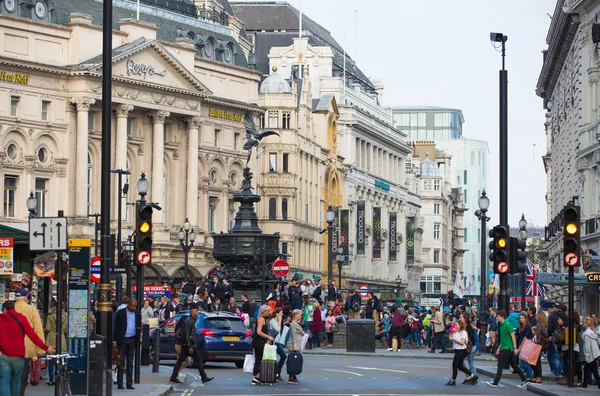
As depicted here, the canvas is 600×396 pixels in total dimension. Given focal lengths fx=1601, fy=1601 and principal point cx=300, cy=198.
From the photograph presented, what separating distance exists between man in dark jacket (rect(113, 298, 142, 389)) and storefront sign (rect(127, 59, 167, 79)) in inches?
2316

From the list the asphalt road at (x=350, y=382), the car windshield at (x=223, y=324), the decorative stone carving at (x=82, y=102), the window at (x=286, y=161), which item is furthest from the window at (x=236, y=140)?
the car windshield at (x=223, y=324)

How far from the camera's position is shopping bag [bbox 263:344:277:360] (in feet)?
116

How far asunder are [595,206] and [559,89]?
1141 inches

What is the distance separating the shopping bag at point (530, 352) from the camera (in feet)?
117

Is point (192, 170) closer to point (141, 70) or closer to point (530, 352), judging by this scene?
point (141, 70)

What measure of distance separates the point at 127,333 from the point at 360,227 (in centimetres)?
10106

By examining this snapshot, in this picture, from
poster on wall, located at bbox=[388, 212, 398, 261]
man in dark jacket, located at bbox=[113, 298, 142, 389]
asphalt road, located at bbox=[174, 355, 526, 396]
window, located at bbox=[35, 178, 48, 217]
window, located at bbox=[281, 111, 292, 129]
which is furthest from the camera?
poster on wall, located at bbox=[388, 212, 398, 261]

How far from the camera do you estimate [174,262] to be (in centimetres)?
9456

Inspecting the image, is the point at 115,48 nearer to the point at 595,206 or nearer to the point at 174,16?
the point at 174,16

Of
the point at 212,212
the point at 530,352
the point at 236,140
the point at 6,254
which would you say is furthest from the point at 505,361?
the point at 236,140

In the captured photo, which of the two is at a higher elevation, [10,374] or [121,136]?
[121,136]

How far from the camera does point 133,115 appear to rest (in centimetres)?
9469

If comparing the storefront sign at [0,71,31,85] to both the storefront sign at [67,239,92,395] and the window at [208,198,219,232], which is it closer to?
the window at [208,198,219,232]

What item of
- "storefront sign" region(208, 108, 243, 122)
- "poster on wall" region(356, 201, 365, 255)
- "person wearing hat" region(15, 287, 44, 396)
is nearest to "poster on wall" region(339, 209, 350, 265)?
"poster on wall" region(356, 201, 365, 255)
